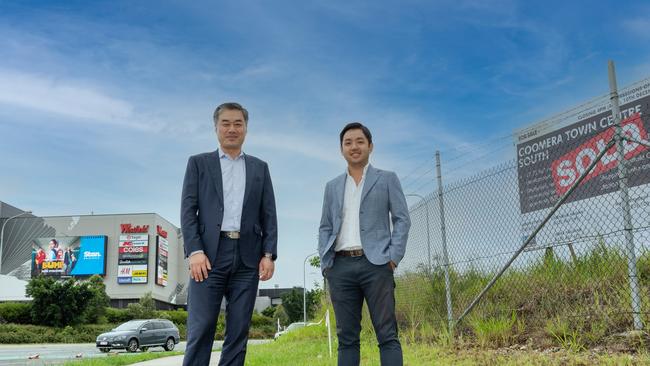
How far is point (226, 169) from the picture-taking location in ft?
13.4

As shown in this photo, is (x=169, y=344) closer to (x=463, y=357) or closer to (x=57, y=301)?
(x=463, y=357)

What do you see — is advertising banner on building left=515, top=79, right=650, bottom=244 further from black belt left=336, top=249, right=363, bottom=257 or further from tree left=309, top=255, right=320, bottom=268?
tree left=309, top=255, right=320, bottom=268

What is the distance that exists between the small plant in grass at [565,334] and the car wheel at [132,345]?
17.0m

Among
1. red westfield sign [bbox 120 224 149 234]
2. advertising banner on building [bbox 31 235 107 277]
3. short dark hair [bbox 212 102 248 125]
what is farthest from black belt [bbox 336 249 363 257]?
advertising banner on building [bbox 31 235 107 277]

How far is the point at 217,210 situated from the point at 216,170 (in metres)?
0.30

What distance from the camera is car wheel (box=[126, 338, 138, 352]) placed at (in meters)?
20.6

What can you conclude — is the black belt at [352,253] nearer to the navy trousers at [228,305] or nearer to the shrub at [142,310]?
the navy trousers at [228,305]

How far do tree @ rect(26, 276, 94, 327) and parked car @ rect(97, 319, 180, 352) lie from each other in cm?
1950

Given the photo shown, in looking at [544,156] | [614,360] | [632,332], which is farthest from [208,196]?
[544,156]

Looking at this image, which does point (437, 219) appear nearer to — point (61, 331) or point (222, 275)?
point (222, 275)

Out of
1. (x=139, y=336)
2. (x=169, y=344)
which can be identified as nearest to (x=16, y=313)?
(x=169, y=344)

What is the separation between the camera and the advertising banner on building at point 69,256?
2677 inches

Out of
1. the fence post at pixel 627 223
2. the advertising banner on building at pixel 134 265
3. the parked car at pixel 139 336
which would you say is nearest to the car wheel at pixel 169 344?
the parked car at pixel 139 336

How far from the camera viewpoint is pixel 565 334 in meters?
6.25
